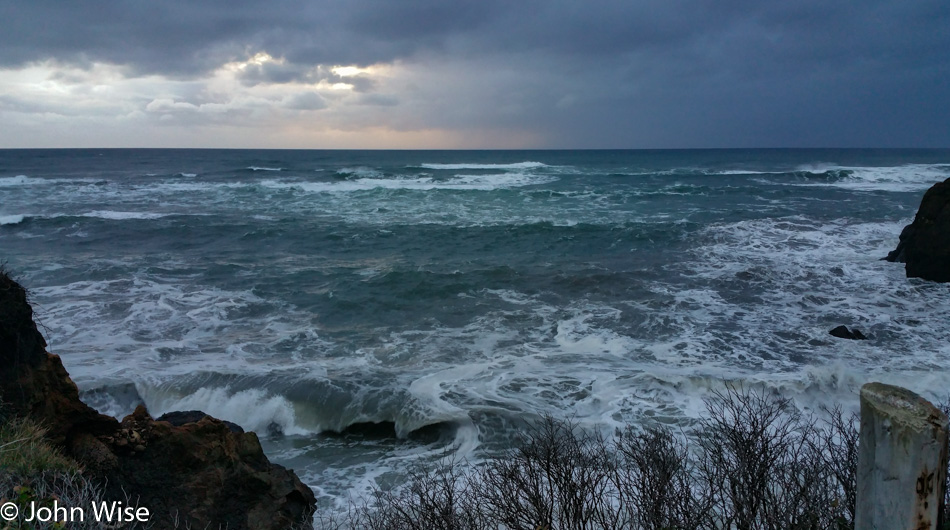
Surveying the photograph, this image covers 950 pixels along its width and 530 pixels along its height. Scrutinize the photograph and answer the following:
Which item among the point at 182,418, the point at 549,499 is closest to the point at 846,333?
the point at 549,499

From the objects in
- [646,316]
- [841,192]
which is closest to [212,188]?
[646,316]

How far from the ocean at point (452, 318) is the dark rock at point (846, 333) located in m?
0.39

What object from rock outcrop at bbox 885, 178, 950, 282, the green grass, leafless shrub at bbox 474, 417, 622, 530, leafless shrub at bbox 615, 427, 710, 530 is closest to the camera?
the green grass

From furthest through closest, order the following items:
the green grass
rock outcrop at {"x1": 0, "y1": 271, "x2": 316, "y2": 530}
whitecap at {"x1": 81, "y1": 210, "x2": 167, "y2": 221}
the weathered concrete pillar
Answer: whitecap at {"x1": 81, "y1": 210, "x2": 167, "y2": 221}
rock outcrop at {"x1": 0, "y1": 271, "x2": 316, "y2": 530}
the green grass
the weathered concrete pillar

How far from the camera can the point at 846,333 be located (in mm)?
14094

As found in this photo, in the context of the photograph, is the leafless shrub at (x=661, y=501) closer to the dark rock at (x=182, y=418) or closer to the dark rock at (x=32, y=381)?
the dark rock at (x=182, y=418)

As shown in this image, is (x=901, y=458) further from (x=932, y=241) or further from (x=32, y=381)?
(x=932, y=241)

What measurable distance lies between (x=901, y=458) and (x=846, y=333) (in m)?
13.0

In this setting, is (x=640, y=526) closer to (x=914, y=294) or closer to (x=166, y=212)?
(x=914, y=294)

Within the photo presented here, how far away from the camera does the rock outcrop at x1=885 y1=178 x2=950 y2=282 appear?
1811cm

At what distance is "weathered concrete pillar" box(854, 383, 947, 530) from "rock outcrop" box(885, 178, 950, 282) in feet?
64.0

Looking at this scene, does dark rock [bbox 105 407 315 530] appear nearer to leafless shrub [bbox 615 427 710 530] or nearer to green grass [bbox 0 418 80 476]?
green grass [bbox 0 418 80 476]

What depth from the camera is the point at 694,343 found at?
1407cm

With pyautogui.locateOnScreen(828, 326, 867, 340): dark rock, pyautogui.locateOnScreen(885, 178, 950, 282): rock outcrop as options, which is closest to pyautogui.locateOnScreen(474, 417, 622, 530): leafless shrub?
pyautogui.locateOnScreen(828, 326, 867, 340): dark rock
